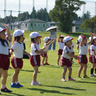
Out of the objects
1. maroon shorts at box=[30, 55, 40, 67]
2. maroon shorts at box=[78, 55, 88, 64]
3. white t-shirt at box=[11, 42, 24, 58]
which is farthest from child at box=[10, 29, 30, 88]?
maroon shorts at box=[78, 55, 88, 64]

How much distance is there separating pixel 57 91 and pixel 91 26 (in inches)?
2122

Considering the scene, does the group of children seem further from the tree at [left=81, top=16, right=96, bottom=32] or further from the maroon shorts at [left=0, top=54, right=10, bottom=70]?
the tree at [left=81, top=16, right=96, bottom=32]

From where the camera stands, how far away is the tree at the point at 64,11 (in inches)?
2317

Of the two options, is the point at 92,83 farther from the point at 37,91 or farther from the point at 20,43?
the point at 20,43

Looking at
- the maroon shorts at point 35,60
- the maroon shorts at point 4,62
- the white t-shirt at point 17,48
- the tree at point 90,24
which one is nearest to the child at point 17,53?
the white t-shirt at point 17,48

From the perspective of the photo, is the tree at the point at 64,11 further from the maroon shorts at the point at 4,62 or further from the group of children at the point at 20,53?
the maroon shorts at the point at 4,62

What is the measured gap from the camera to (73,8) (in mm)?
59875

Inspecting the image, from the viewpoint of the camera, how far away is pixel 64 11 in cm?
5988

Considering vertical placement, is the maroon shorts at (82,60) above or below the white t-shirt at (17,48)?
below

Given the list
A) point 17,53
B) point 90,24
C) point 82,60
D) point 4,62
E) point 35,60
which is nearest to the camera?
point 4,62

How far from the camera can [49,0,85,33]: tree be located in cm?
5884

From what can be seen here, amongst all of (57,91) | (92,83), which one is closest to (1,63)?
(57,91)

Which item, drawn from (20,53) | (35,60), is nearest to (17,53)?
(20,53)

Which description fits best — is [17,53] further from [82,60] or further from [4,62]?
[82,60]
